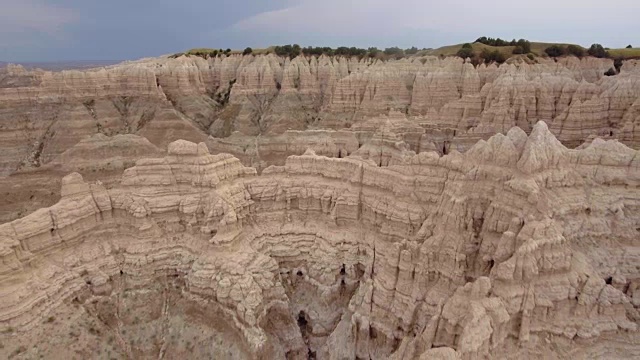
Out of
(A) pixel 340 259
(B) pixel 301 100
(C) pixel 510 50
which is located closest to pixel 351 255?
(A) pixel 340 259

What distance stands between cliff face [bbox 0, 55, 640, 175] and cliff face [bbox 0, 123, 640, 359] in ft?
115

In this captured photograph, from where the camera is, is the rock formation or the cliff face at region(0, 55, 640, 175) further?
the cliff face at region(0, 55, 640, 175)

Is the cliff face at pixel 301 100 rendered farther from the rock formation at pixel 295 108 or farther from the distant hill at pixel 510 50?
the distant hill at pixel 510 50

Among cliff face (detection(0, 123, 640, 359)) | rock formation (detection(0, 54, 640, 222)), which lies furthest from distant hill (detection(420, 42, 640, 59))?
cliff face (detection(0, 123, 640, 359))

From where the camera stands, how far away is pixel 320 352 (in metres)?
29.2

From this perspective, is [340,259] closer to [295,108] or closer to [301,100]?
[295,108]

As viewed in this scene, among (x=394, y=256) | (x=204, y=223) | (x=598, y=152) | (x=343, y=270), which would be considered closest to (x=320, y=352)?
(x=343, y=270)

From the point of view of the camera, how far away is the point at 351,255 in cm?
3200

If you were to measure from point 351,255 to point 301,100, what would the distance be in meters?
71.1

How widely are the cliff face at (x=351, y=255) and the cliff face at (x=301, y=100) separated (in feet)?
115

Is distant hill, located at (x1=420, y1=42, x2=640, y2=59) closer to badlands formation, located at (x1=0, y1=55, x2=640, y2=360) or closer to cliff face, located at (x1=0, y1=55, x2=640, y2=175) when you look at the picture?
cliff face, located at (x1=0, y1=55, x2=640, y2=175)

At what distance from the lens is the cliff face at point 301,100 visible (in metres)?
64.9

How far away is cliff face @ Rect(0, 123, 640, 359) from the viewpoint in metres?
20.3

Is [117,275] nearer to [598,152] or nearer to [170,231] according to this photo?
[170,231]
